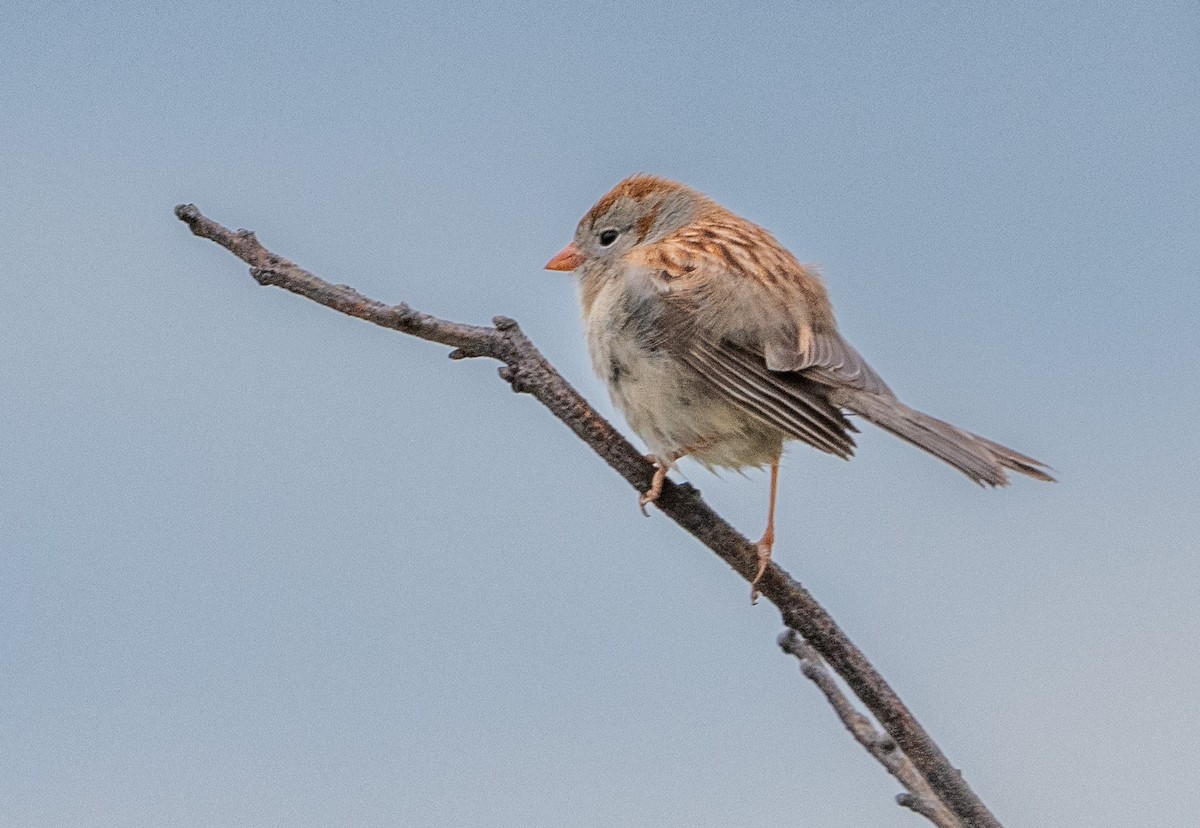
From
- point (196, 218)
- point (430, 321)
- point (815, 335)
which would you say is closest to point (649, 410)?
point (815, 335)

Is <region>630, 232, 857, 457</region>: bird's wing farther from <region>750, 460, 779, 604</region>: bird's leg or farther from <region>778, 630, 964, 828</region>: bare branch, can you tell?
<region>778, 630, 964, 828</region>: bare branch

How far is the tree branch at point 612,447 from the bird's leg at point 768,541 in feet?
0.05

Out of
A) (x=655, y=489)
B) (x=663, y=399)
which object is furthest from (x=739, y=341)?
(x=655, y=489)

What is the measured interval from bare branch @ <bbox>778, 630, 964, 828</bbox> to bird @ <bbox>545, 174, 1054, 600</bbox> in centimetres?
47

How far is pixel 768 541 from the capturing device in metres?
2.82

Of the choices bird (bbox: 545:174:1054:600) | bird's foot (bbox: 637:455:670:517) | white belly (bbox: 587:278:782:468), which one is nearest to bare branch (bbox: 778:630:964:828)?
bird's foot (bbox: 637:455:670:517)

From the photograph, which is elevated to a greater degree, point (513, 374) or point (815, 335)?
point (815, 335)

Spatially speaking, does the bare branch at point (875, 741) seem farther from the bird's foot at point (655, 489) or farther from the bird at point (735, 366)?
the bird at point (735, 366)

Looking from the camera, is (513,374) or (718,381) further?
(718,381)

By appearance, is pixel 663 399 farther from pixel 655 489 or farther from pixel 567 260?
pixel 567 260

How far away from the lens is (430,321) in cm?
190

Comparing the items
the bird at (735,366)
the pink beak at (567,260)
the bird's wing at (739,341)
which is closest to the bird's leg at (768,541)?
the bird at (735,366)

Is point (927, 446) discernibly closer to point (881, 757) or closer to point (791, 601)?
point (791, 601)

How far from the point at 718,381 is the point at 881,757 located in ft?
3.62
